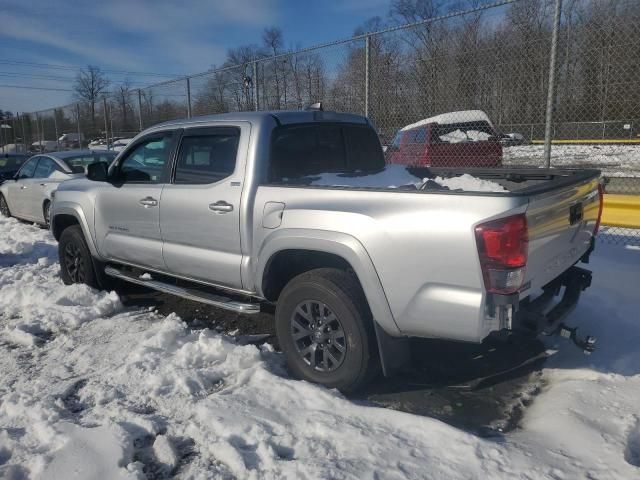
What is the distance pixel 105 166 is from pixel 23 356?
77.3 inches

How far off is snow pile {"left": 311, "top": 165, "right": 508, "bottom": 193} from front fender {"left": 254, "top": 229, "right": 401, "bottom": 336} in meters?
0.62

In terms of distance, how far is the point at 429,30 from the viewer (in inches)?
273

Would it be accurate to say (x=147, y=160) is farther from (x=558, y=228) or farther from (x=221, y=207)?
(x=558, y=228)

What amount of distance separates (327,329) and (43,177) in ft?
27.8

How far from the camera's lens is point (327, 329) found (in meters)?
3.43

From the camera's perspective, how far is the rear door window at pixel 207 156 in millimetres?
4012

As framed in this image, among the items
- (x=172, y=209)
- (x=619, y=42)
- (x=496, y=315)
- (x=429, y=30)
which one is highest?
(x=429, y=30)

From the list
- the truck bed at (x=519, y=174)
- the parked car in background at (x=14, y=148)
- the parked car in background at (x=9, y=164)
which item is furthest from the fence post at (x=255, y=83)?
the parked car in background at (x=14, y=148)

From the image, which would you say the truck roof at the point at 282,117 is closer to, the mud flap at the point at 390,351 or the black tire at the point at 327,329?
the black tire at the point at 327,329

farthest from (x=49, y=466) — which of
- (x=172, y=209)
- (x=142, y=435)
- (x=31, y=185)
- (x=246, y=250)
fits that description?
(x=31, y=185)

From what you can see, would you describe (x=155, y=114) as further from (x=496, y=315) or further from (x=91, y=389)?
(x=496, y=315)

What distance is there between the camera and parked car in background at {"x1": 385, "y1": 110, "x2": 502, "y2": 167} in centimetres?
758

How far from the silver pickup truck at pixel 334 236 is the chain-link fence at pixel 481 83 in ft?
8.68

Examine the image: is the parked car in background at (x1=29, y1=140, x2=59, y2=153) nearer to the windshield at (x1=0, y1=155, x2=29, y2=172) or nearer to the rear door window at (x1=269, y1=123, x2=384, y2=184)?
the windshield at (x1=0, y1=155, x2=29, y2=172)
